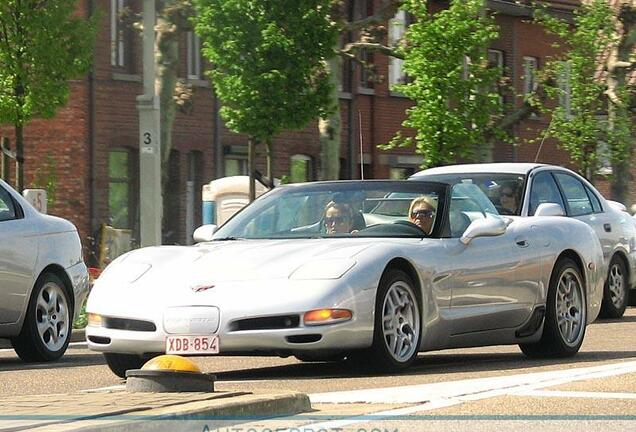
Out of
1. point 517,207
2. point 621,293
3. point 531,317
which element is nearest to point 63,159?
point 621,293

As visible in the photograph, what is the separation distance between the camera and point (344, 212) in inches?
509

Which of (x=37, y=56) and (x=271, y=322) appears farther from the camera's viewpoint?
(x=37, y=56)

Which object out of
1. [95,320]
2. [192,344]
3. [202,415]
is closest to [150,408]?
[202,415]

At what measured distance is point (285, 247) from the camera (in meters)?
12.2

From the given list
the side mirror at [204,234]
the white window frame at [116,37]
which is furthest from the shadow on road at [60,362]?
the white window frame at [116,37]

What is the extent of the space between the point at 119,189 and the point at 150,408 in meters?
30.7

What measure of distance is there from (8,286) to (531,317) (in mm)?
3874

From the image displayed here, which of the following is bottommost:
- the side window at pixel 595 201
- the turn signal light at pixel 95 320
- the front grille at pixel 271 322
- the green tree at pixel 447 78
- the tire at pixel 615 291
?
the tire at pixel 615 291

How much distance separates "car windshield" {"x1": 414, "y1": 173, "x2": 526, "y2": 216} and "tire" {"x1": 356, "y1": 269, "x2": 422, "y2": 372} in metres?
4.73

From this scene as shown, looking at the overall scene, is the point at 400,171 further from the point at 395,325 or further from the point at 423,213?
the point at 395,325

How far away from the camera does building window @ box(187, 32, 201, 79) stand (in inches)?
1609

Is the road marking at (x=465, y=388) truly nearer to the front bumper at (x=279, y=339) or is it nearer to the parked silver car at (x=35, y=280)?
the front bumper at (x=279, y=339)

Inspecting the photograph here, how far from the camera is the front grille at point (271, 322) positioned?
38.1 feet

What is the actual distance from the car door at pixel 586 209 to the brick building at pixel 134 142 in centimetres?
1316
